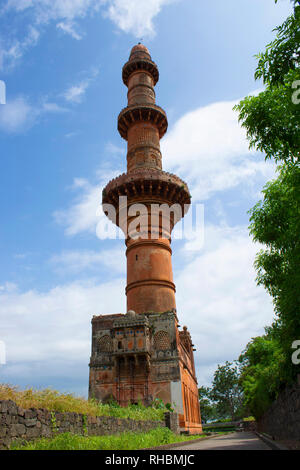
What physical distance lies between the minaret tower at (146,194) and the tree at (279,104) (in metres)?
13.7

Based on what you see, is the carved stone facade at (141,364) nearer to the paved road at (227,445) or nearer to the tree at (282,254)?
the paved road at (227,445)

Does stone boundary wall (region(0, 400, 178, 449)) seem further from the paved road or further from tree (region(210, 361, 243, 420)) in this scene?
tree (region(210, 361, 243, 420))

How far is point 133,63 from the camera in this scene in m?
27.1

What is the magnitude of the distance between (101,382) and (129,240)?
8.37 m

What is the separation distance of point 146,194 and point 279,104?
15274 millimetres

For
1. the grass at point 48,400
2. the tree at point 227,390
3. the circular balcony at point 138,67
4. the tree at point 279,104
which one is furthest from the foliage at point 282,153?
the tree at point 227,390

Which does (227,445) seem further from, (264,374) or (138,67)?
(138,67)

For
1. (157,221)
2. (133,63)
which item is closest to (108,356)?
(157,221)

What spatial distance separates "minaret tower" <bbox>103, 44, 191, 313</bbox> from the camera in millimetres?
19984

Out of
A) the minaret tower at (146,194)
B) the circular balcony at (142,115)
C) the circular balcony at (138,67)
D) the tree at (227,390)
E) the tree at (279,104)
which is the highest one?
the circular balcony at (138,67)

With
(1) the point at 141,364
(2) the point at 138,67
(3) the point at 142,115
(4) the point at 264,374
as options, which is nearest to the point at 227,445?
(4) the point at 264,374

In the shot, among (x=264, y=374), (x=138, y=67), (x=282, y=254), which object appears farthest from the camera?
(x=138, y=67)

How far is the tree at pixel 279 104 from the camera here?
19.6 ft

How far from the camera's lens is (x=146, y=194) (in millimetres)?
21875
